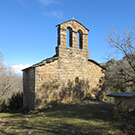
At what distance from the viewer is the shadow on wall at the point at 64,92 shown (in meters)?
7.47

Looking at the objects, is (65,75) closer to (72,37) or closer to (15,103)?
(72,37)

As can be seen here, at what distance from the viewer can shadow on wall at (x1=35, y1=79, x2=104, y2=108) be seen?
7.47 metres

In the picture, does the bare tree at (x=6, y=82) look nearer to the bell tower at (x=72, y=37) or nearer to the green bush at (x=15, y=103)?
the green bush at (x=15, y=103)

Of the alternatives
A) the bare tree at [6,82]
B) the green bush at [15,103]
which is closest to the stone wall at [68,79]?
the green bush at [15,103]

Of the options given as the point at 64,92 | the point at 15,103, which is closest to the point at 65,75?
the point at 64,92

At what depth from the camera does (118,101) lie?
5.37 m

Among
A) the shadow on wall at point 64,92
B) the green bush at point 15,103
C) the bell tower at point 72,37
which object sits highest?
the bell tower at point 72,37

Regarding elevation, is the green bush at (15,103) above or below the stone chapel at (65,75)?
below

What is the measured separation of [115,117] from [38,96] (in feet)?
14.9

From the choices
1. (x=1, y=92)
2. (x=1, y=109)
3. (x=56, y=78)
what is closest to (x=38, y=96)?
(x=56, y=78)

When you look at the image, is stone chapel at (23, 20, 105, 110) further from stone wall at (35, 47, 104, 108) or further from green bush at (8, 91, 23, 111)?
green bush at (8, 91, 23, 111)

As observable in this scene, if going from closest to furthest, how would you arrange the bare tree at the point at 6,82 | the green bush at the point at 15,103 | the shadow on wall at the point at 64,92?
the shadow on wall at the point at 64,92 → the green bush at the point at 15,103 → the bare tree at the point at 6,82

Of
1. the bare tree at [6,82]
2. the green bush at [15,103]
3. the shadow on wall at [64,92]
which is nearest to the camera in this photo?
the shadow on wall at [64,92]

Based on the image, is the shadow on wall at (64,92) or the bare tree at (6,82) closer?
the shadow on wall at (64,92)
